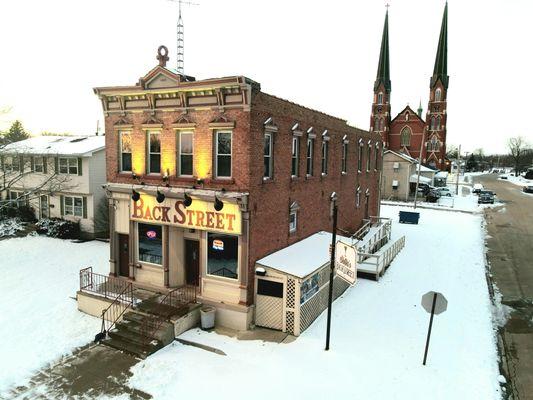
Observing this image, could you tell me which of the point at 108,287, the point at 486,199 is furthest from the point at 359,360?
the point at 486,199

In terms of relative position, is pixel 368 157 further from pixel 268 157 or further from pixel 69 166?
pixel 69 166

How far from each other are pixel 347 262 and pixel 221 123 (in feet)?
22.5

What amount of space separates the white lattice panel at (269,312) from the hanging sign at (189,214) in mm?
2813

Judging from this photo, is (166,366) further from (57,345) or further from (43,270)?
(43,270)

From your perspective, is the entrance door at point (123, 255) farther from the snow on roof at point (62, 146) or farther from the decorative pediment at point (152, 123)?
the snow on roof at point (62, 146)

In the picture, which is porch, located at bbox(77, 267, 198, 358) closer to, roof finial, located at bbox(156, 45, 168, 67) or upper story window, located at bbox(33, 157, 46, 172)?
roof finial, located at bbox(156, 45, 168, 67)

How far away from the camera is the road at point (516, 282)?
1220 cm

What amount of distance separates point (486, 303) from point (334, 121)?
12143mm

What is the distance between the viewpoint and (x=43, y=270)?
2109 centimetres

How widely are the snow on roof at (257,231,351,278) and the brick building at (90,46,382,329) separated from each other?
1.63 ft

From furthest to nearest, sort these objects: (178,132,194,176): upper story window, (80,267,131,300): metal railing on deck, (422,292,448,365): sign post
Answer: (80,267,131,300): metal railing on deck < (178,132,194,176): upper story window < (422,292,448,365): sign post

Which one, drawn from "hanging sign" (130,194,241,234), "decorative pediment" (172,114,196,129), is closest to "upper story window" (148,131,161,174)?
"hanging sign" (130,194,241,234)

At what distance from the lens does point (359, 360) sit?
12.3 meters

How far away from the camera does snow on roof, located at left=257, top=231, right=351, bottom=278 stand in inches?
578
